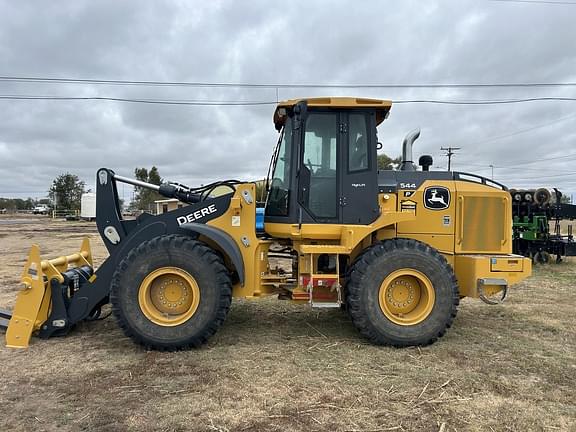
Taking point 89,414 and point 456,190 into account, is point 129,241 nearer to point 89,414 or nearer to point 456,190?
point 89,414

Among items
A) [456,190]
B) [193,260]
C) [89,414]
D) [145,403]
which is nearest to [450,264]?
[456,190]

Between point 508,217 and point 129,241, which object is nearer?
point 129,241

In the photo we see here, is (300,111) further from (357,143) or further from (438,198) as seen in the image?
(438,198)

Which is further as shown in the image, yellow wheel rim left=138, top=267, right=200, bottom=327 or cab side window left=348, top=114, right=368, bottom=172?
cab side window left=348, top=114, right=368, bottom=172

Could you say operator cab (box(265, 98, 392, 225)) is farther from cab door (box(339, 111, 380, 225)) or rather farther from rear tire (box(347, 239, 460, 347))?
rear tire (box(347, 239, 460, 347))

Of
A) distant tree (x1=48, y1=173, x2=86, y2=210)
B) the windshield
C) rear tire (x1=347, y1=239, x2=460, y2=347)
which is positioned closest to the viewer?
rear tire (x1=347, y1=239, x2=460, y2=347)

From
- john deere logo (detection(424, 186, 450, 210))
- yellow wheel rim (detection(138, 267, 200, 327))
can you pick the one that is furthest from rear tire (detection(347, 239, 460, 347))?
yellow wheel rim (detection(138, 267, 200, 327))

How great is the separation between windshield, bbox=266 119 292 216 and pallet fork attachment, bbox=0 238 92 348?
2.55 meters

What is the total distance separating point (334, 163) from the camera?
5320 mm

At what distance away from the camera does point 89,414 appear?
11.6 feet

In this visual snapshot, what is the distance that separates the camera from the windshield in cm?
545

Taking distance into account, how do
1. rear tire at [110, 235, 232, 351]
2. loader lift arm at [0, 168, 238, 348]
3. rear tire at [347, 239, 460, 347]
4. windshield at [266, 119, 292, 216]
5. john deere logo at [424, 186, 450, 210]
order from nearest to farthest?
rear tire at [110, 235, 232, 351] < rear tire at [347, 239, 460, 347] < loader lift arm at [0, 168, 238, 348] < windshield at [266, 119, 292, 216] < john deere logo at [424, 186, 450, 210]

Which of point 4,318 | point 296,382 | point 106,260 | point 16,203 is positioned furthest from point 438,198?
point 16,203

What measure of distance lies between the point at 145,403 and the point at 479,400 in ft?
8.88
